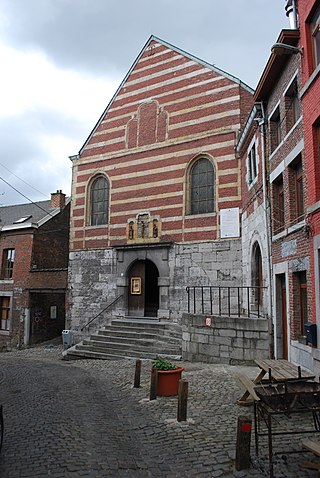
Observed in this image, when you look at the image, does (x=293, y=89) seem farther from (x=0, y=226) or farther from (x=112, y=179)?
(x=0, y=226)

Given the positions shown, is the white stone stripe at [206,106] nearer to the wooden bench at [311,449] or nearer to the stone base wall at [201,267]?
the stone base wall at [201,267]

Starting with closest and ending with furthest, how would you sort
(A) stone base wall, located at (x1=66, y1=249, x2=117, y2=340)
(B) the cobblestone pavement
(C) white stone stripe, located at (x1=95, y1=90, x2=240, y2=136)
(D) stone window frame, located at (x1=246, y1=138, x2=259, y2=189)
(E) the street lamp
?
1. (B) the cobblestone pavement
2. (E) the street lamp
3. (D) stone window frame, located at (x1=246, y1=138, x2=259, y2=189)
4. (C) white stone stripe, located at (x1=95, y1=90, x2=240, y2=136)
5. (A) stone base wall, located at (x1=66, y1=249, x2=117, y2=340)

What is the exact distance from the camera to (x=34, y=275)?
62.5ft

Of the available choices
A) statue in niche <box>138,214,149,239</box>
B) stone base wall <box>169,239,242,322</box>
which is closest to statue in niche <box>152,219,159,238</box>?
statue in niche <box>138,214,149,239</box>

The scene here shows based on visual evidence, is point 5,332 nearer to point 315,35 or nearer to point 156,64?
point 156,64

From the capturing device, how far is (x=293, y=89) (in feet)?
29.7

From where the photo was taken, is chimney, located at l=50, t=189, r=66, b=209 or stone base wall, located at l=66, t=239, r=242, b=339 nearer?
stone base wall, located at l=66, t=239, r=242, b=339

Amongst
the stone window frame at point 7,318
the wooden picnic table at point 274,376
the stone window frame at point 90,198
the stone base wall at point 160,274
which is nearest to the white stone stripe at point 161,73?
the stone window frame at point 90,198

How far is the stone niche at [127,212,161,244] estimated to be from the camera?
15.6 meters

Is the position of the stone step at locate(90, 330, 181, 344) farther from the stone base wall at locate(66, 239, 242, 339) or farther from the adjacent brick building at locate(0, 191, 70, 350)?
the adjacent brick building at locate(0, 191, 70, 350)

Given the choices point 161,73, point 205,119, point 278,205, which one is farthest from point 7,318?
point 278,205

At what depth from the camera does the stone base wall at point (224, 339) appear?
9.98 m

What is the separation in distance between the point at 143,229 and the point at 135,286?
229cm

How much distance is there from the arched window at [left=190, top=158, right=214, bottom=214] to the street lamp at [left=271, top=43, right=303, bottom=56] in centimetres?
657
